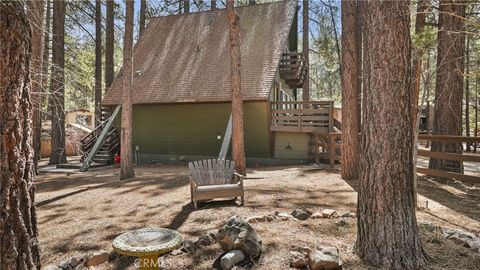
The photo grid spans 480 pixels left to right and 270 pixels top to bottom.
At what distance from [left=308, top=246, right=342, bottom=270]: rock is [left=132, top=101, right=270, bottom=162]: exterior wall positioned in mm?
10040

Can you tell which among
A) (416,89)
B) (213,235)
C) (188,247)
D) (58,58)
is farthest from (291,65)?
(188,247)

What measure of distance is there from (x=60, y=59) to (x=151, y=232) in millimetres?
14142

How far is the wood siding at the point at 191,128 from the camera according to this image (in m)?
13.7

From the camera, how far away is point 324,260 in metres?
3.38

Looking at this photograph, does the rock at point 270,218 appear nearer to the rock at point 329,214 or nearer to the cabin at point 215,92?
the rock at point 329,214

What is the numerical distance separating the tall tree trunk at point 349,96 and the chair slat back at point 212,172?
3686mm

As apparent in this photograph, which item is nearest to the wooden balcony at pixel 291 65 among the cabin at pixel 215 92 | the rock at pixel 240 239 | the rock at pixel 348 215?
the cabin at pixel 215 92

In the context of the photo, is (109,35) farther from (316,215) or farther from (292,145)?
(316,215)

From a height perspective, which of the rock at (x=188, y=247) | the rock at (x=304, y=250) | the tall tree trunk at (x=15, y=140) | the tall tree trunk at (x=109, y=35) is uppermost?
the tall tree trunk at (x=109, y=35)

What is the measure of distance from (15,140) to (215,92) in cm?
1162

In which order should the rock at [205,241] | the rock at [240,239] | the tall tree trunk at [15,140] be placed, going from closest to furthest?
the tall tree trunk at [15,140] < the rock at [240,239] < the rock at [205,241]

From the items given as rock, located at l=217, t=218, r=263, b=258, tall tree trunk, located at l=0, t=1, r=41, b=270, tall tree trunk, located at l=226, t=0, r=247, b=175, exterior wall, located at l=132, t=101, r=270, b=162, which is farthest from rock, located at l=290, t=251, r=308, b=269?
exterior wall, located at l=132, t=101, r=270, b=162

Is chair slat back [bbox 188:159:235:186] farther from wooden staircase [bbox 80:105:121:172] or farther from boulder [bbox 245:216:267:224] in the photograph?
wooden staircase [bbox 80:105:121:172]

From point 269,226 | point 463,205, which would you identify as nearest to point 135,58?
point 269,226
